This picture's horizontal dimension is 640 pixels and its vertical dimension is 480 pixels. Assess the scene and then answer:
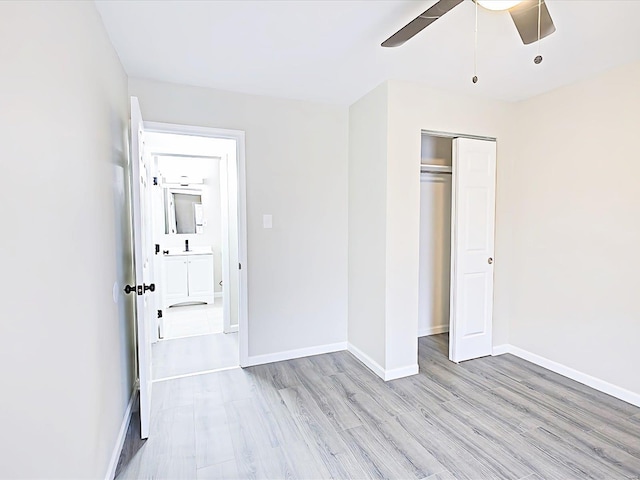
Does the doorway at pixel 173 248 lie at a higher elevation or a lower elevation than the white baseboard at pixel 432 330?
higher

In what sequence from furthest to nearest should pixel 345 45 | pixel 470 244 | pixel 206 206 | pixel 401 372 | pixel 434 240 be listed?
pixel 206 206, pixel 434 240, pixel 470 244, pixel 401 372, pixel 345 45

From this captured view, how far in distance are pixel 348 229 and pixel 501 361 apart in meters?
1.94

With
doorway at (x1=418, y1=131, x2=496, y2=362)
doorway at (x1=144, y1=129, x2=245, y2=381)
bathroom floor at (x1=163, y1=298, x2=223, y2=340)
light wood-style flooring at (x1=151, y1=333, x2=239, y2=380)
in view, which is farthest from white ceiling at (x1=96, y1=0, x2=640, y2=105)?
bathroom floor at (x1=163, y1=298, x2=223, y2=340)

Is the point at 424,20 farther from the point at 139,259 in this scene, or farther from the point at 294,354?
the point at 294,354

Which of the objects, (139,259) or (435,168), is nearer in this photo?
(139,259)

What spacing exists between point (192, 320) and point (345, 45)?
3.87 meters

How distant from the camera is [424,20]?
1.58m

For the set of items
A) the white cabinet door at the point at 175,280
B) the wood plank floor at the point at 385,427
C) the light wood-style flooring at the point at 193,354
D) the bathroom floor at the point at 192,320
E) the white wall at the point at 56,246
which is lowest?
the wood plank floor at the point at 385,427

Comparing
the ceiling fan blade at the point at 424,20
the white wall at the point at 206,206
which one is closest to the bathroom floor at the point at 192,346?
the white wall at the point at 206,206

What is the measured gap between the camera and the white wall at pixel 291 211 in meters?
3.11

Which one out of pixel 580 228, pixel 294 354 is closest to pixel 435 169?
pixel 580 228

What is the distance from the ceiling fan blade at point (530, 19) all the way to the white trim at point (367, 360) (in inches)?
99.4

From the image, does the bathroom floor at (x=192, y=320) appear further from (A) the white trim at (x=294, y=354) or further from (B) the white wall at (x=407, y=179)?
(B) the white wall at (x=407, y=179)

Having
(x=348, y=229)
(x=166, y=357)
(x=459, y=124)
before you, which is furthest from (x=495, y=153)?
(x=166, y=357)
